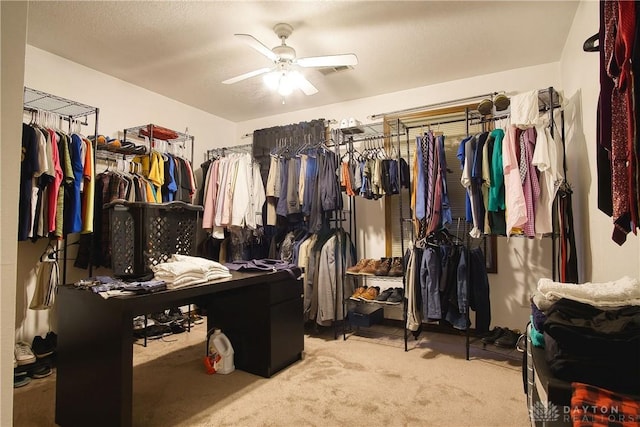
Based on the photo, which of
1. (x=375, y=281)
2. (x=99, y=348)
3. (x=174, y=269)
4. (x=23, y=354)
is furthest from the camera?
(x=375, y=281)

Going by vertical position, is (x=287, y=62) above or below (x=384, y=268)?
above

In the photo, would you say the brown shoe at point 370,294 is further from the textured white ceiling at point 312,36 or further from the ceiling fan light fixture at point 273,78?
the textured white ceiling at point 312,36

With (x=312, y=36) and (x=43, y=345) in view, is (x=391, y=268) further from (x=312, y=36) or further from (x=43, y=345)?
(x=43, y=345)

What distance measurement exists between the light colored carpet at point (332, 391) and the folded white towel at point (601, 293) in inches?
41.3

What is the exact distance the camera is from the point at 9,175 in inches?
32.0

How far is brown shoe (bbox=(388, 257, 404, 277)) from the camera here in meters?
3.10

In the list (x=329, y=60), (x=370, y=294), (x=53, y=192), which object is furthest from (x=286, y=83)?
(x=370, y=294)

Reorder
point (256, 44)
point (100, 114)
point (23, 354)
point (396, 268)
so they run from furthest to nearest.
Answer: point (100, 114) < point (396, 268) < point (23, 354) < point (256, 44)

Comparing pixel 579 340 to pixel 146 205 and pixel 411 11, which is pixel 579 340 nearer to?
pixel 146 205

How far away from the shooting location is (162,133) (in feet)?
12.1

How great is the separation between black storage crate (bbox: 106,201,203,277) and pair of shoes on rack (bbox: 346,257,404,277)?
179 cm

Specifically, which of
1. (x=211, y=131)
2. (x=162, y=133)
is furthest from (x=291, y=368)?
(x=211, y=131)

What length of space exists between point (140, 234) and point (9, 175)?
114cm

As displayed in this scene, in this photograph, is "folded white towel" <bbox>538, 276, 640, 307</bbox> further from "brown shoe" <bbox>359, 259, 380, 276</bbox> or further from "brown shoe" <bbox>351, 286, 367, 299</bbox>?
"brown shoe" <bbox>351, 286, 367, 299</bbox>
